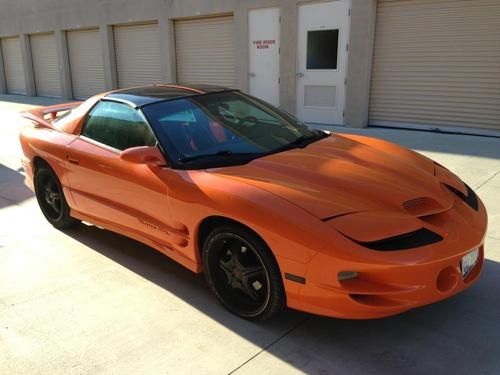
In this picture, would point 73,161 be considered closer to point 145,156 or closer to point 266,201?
point 145,156

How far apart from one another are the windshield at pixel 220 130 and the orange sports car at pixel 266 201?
13mm

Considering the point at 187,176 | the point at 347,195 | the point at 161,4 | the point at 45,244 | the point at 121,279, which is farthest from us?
the point at 161,4

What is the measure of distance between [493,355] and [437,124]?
7.35 metres

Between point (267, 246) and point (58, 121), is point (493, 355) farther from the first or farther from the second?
point (58, 121)

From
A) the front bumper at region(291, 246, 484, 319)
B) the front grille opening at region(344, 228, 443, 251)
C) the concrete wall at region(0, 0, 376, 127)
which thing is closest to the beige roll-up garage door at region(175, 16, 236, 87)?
the concrete wall at region(0, 0, 376, 127)

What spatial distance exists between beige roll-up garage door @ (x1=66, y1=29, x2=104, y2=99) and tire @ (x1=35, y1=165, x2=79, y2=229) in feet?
40.8

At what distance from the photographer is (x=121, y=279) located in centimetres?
345

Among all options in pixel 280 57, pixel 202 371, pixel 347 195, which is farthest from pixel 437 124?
pixel 202 371

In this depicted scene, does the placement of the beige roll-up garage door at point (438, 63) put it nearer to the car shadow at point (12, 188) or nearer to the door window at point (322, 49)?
the door window at point (322, 49)

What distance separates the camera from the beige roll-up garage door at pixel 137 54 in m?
14.0

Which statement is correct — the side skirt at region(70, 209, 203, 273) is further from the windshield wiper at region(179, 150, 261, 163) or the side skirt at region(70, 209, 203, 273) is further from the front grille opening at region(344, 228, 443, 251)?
the front grille opening at region(344, 228, 443, 251)

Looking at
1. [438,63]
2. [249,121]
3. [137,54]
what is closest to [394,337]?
[249,121]

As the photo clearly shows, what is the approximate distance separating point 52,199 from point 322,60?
24.2 ft

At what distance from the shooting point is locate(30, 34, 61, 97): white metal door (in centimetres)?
1819
